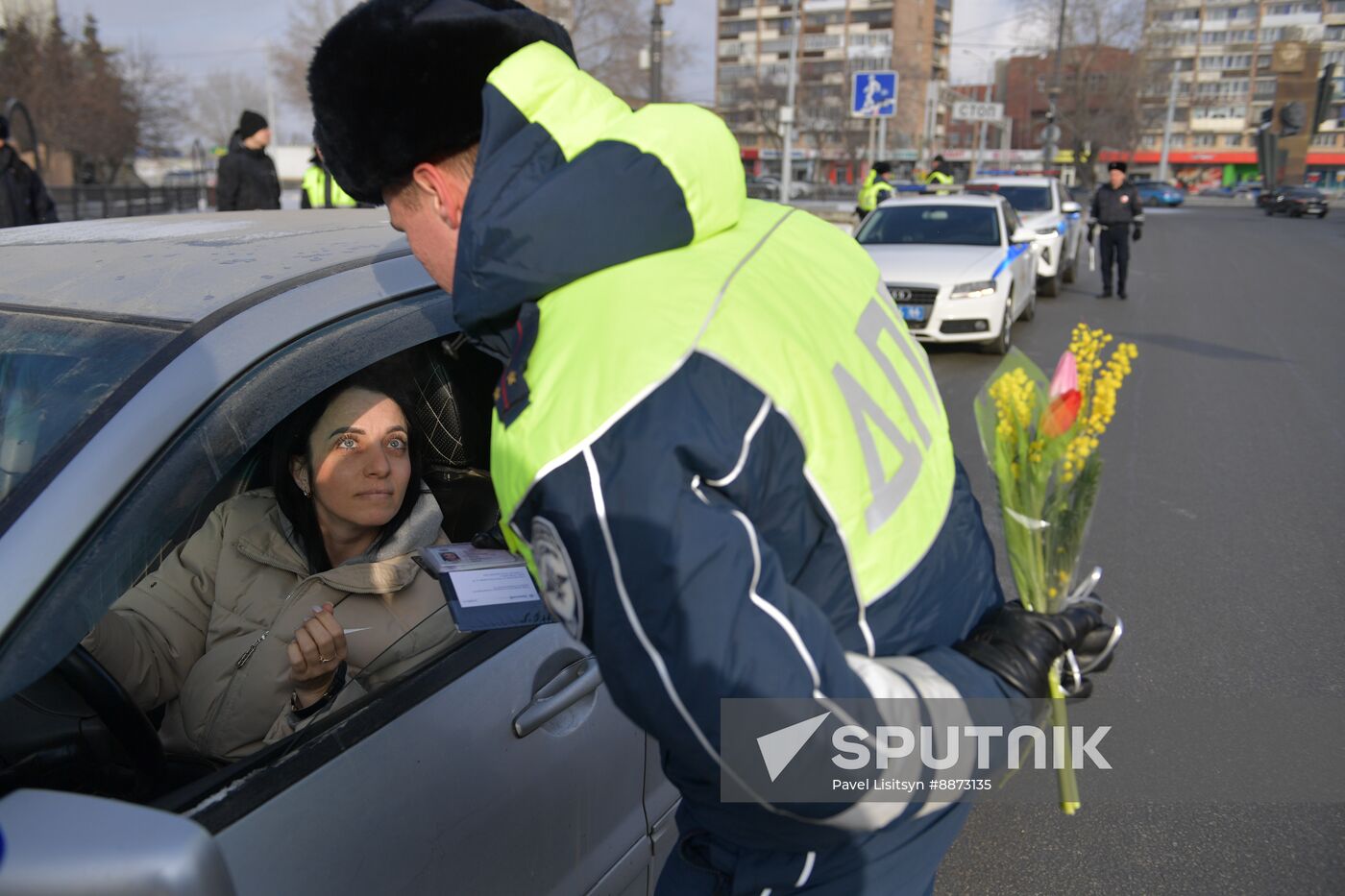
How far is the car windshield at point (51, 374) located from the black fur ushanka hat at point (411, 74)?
0.51 m

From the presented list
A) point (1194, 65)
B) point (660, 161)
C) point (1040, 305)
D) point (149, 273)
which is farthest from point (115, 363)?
point (1194, 65)

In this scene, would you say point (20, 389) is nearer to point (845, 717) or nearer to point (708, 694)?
point (708, 694)

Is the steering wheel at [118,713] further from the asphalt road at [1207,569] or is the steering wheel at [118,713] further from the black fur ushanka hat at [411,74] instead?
the asphalt road at [1207,569]

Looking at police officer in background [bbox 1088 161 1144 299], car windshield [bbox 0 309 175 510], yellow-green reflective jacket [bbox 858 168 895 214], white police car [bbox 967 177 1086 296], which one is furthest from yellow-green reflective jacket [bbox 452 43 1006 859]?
yellow-green reflective jacket [bbox 858 168 895 214]

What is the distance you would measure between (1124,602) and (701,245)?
385 cm

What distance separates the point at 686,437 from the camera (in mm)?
1042

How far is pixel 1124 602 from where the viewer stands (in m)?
4.45

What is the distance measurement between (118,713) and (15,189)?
351 inches

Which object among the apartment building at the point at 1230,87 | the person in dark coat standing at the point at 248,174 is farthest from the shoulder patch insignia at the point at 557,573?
the apartment building at the point at 1230,87

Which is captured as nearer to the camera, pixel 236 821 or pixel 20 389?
pixel 236 821

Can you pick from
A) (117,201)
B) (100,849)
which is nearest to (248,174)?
(100,849)

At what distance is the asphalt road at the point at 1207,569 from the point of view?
2.88 metres

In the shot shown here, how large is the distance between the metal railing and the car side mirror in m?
19.4

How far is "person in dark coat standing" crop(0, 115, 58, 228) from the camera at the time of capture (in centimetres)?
899
